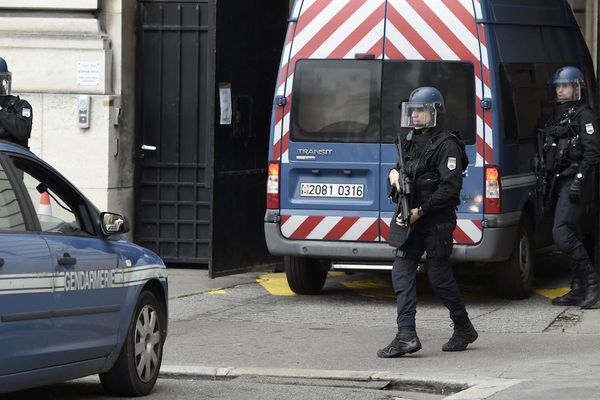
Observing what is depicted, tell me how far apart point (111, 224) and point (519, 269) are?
17.6ft

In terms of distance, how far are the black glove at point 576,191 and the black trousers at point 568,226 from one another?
0.05 metres

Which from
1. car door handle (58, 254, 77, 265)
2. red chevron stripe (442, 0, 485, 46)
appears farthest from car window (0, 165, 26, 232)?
red chevron stripe (442, 0, 485, 46)

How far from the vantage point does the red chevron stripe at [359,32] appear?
492 inches

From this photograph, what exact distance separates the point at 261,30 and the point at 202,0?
0.82 metres

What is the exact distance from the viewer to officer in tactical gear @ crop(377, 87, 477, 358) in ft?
32.4

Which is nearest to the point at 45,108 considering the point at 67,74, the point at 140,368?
the point at 67,74

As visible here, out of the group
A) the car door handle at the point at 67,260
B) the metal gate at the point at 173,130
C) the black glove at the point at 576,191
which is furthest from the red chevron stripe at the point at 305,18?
the car door handle at the point at 67,260

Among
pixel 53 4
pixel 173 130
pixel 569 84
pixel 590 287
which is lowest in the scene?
pixel 590 287

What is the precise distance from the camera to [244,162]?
47.6 feet

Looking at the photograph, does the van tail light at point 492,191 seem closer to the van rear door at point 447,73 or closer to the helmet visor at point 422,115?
the van rear door at point 447,73

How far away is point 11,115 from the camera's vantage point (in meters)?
11.7

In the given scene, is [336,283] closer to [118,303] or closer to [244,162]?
[244,162]

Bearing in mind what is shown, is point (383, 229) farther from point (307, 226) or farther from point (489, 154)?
point (489, 154)

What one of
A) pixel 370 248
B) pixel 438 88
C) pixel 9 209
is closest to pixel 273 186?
pixel 370 248
